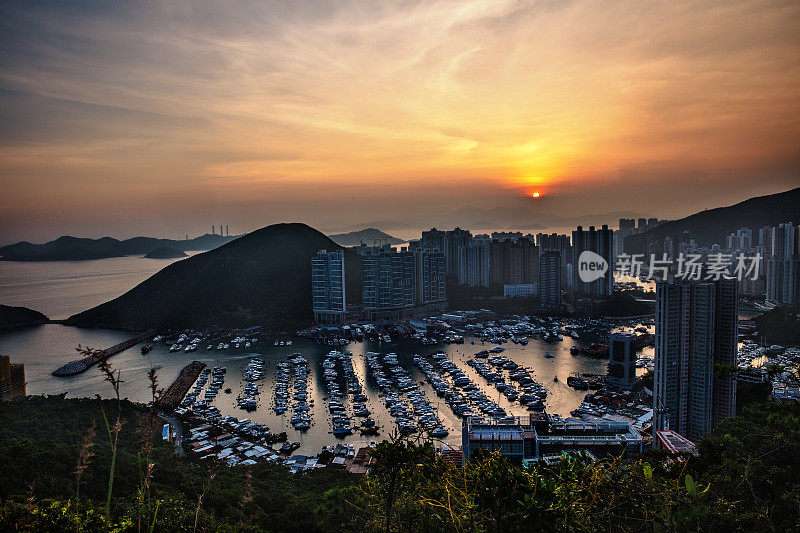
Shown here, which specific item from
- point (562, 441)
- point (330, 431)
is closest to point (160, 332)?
point (330, 431)

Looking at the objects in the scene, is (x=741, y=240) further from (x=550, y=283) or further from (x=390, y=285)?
(x=390, y=285)

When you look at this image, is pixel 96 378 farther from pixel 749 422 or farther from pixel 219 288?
pixel 749 422

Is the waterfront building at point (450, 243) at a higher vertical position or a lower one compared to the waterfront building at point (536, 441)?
higher

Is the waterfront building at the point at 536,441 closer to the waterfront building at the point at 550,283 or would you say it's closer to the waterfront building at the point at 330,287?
the waterfront building at the point at 330,287

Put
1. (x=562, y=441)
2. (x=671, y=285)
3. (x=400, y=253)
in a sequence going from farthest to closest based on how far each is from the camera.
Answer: (x=400, y=253) → (x=671, y=285) → (x=562, y=441)

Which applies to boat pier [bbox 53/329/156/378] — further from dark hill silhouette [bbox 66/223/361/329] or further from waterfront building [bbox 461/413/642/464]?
waterfront building [bbox 461/413/642/464]

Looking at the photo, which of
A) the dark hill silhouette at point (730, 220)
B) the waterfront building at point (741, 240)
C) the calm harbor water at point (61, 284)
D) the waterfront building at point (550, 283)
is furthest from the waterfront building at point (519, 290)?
the calm harbor water at point (61, 284)

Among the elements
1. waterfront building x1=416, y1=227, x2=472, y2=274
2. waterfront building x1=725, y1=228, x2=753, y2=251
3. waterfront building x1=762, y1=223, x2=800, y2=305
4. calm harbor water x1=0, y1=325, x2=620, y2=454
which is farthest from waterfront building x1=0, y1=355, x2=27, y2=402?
waterfront building x1=725, y1=228, x2=753, y2=251
